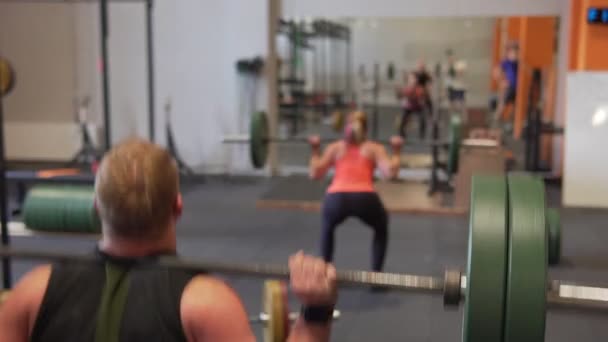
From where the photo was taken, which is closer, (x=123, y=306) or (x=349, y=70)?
(x=123, y=306)

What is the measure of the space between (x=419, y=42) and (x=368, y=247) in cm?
753

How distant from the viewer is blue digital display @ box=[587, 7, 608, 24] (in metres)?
5.61

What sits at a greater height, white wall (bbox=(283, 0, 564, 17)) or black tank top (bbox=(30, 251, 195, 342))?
white wall (bbox=(283, 0, 564, 17))

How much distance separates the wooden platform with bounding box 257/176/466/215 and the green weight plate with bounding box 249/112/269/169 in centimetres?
136

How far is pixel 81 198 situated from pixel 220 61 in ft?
14.2

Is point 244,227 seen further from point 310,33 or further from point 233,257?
point 310,33

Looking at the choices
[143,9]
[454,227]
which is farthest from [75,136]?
[454,227]

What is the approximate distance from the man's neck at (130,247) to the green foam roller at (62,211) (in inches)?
66.6

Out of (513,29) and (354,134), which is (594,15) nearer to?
(354,134)


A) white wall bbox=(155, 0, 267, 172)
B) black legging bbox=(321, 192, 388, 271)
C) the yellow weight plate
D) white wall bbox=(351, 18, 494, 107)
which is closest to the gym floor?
black legging bbox=(321, 192, 388, 271)

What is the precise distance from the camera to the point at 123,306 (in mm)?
1113

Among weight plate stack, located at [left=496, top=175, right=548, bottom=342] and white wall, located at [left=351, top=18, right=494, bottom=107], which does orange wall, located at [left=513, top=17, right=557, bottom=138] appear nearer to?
white wall, located at [left=351, top=18, right=494, bottom=107]

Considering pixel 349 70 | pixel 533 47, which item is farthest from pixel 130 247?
pixel 349 70

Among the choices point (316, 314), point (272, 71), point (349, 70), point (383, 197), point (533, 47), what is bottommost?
point (383, 197)
